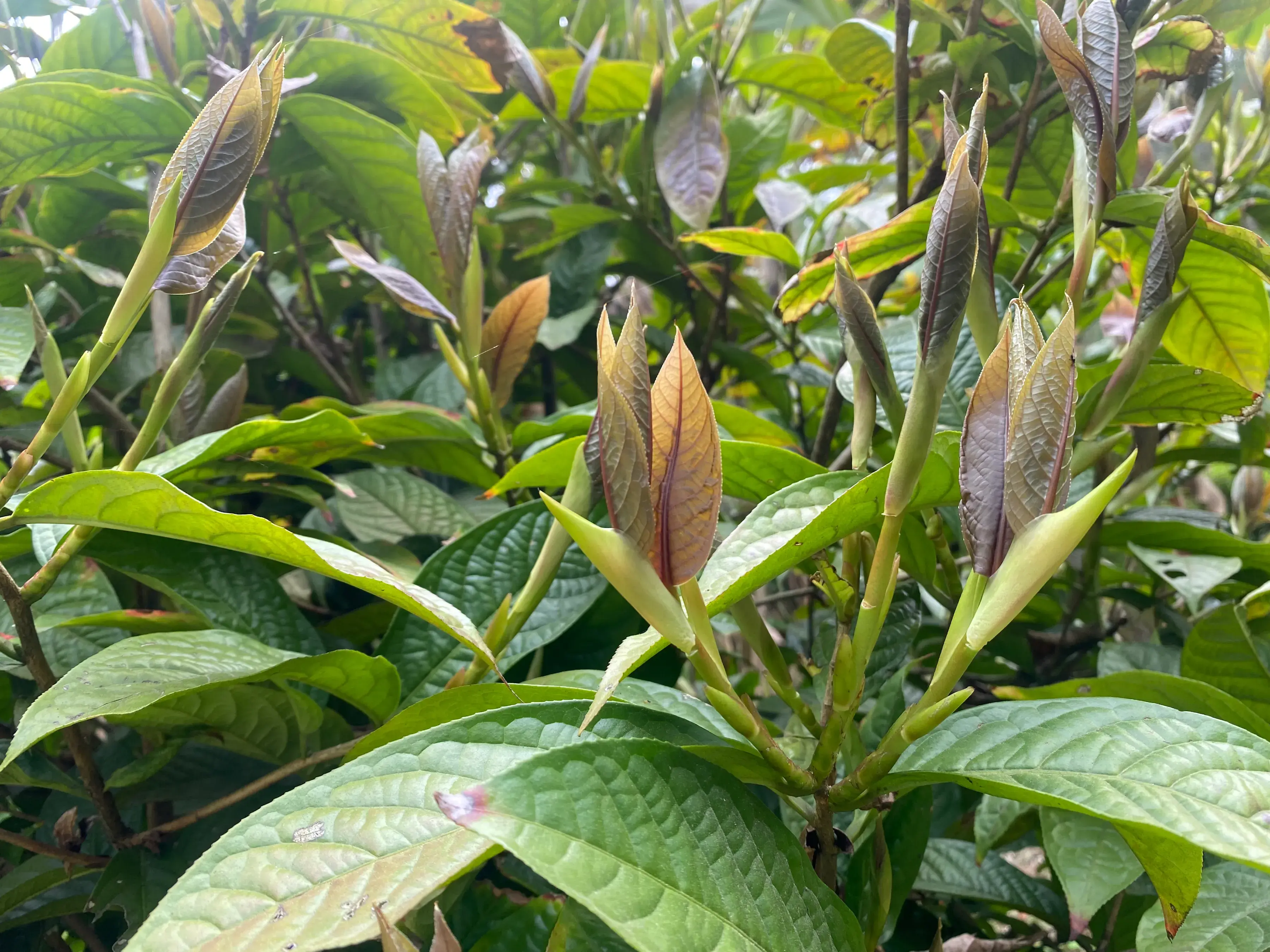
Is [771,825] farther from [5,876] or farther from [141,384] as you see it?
[141,384]

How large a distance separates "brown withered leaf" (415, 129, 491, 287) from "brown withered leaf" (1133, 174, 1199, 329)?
1.72ft

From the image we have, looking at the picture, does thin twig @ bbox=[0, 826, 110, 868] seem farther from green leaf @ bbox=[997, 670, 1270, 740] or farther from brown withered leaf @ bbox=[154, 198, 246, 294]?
green leaf @ bbox=[997, 670, 1270, 740]

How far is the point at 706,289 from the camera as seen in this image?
115 cm

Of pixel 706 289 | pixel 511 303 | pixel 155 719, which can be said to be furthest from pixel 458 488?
pixel 155 719

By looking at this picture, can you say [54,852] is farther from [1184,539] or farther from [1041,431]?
[1184,539]

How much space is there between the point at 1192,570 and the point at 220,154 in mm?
862

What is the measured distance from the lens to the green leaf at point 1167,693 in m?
0.56

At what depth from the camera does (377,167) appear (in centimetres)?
90

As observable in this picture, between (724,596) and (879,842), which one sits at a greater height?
(724,596)

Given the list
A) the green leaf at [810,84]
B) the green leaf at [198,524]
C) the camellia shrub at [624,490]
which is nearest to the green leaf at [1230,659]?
the camellia shrub at [624,490]

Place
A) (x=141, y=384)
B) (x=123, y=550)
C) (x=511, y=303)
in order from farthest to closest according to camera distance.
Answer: (x=141, y=384), (x=511, y=303), (x=123, y=550)

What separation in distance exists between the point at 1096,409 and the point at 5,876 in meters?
0.88

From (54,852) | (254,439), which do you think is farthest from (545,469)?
(54,852)

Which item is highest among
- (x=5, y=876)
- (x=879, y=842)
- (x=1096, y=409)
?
(x=1096, y=409)
